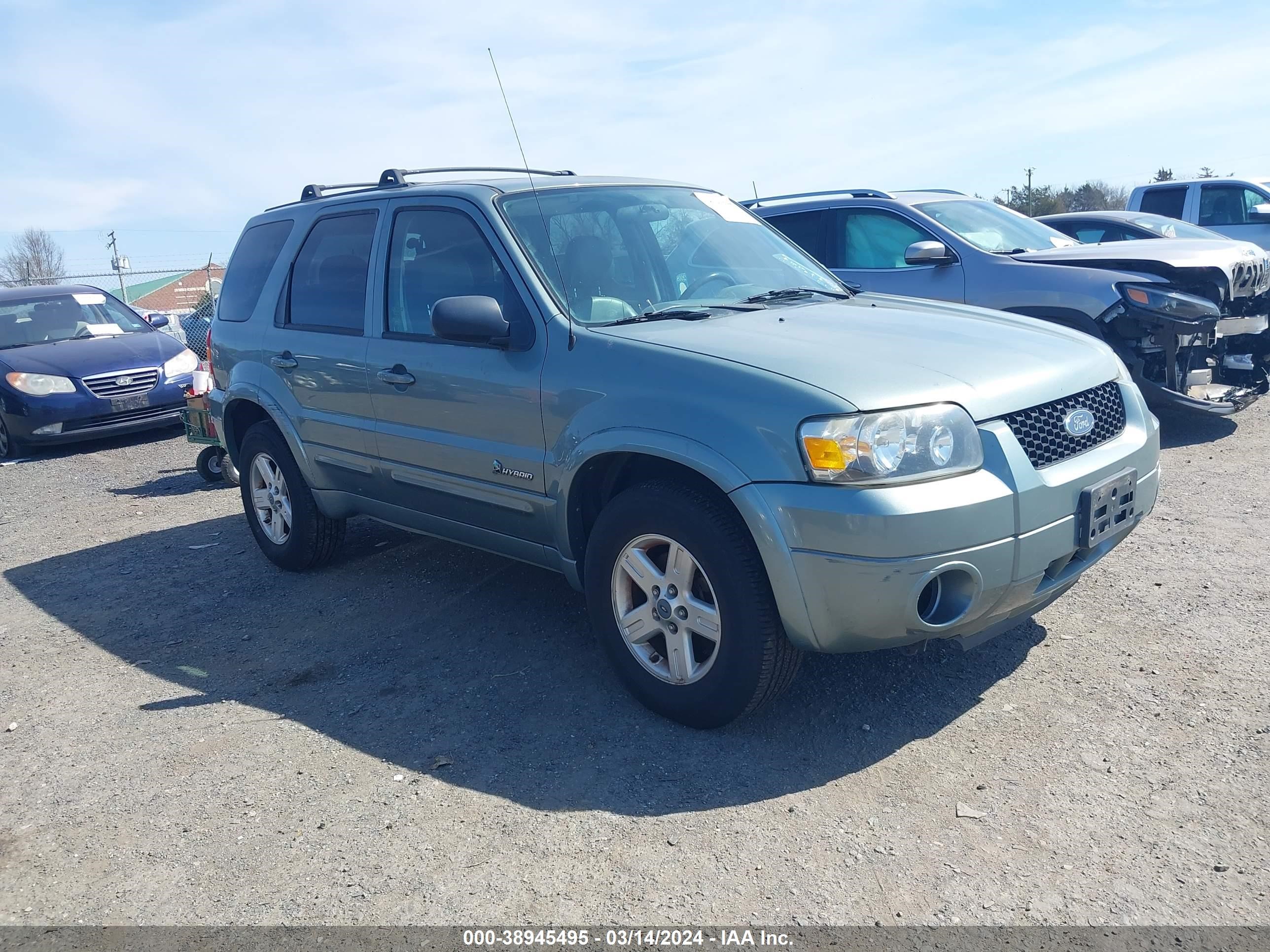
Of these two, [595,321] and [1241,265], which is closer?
[595,321]

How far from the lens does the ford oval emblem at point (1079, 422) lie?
3545 millimetres

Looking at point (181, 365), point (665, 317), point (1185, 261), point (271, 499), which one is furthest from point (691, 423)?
point (181, 365)

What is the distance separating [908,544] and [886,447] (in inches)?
11.7

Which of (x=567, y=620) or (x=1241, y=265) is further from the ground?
(x=1241, y=265)

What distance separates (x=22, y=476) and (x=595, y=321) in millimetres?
8093

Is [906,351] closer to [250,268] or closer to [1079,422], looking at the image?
[1079,422]

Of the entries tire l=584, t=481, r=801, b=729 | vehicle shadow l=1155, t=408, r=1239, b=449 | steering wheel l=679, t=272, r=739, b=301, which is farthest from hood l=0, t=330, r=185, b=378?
vehicle shadow l=1155, t=408, r=1239, b=449

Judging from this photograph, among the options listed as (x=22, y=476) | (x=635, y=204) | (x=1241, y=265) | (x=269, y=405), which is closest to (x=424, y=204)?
(x=635, y=204)

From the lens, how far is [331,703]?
4172mm

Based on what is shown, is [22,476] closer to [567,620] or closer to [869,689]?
[567,620]

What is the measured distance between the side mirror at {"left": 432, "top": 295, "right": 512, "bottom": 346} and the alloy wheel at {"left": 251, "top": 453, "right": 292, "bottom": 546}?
2.08 m

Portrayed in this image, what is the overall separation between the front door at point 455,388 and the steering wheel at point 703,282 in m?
0.67

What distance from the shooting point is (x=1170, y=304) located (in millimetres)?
6879

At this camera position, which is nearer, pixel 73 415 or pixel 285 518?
pixel 285 518
